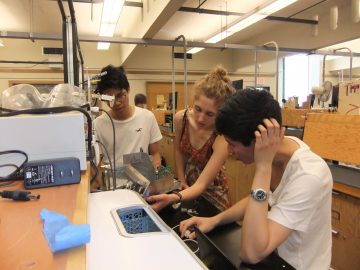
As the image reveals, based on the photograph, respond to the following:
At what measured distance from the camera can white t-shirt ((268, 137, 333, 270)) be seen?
824 millimetres

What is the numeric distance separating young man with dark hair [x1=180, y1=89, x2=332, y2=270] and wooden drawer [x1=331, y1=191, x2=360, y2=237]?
98 centimetres

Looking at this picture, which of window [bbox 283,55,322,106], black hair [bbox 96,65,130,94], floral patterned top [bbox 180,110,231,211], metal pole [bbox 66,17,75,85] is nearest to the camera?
metal pole [bbox 66,17,75,85]

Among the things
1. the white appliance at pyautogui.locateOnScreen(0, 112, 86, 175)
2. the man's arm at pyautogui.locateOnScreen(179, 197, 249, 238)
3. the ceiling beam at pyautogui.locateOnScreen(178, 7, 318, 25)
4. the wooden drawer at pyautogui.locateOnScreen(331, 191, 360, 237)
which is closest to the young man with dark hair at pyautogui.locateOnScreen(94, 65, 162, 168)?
the man's arm at pyautogui.locateOnScreen(179, 197, 249, 238)

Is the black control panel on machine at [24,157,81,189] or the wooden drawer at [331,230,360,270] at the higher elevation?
the black control panel on machine at [24,157,81,189]

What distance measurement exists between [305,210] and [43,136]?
758 millimetres

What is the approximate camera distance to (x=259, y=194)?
87 centimetres

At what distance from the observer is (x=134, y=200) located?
2.81 feet

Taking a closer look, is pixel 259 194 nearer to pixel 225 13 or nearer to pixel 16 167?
pixel 16 167

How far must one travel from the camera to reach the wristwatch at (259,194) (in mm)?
863

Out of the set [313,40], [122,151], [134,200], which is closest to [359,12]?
[313,40]

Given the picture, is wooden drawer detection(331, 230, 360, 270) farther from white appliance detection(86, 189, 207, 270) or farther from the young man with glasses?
white appliance detection(86, 189, 207, 270)

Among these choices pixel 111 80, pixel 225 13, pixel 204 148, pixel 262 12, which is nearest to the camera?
pixel 204 148

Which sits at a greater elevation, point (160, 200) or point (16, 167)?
point (16, 167)

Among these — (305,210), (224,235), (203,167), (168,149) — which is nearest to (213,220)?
(224,235)
